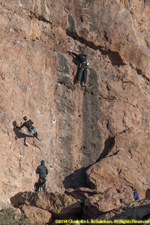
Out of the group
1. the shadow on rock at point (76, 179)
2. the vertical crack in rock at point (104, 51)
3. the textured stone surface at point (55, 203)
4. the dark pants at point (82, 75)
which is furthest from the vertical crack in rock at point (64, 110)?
the textured stone surface at point (55, 203)

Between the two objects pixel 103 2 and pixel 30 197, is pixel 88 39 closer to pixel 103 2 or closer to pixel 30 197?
pixel 103 2

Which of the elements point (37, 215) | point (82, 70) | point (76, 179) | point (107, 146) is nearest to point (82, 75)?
point (82, 70)

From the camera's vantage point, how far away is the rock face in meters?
20.2

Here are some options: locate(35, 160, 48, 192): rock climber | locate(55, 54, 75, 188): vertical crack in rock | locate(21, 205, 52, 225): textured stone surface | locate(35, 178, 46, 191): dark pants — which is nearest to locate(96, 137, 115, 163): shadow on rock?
locate(55, 54, 75, 188): vertical crack in rock

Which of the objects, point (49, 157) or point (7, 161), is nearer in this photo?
point (7, 161)

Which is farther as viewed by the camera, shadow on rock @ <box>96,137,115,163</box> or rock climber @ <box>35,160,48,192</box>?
shadow on rock @ <box>96,137,115,163</box>

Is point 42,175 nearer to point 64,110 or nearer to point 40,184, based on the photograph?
point 40,184

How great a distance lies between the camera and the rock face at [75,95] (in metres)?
20.2

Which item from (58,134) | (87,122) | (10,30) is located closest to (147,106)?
(87,122)

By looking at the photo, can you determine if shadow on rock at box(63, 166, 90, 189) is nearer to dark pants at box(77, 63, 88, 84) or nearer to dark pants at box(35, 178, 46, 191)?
dark pants at box(35, 178, 46, 191)

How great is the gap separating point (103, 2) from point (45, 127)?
727cm

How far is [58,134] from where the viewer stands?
2181 cm

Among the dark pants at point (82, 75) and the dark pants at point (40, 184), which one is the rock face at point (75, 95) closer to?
the dark pants at point (40, 184)

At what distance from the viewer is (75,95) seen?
888 inches
